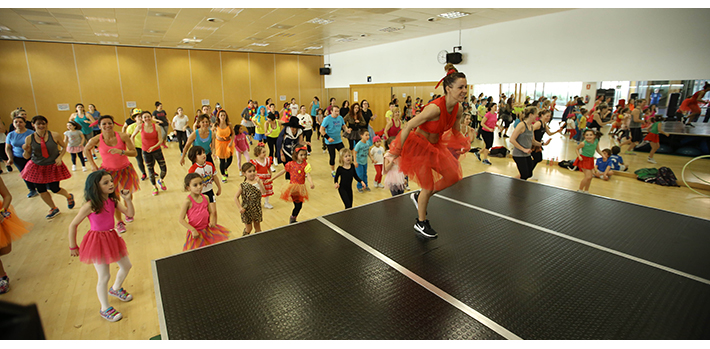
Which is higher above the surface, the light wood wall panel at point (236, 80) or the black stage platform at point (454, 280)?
the light wood wall panel at point (236, 80)

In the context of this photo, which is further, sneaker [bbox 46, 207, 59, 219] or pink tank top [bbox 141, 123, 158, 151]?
pink tank top [bbox 141, 123, 158, 151]

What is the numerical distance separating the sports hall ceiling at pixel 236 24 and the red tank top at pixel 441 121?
569cm

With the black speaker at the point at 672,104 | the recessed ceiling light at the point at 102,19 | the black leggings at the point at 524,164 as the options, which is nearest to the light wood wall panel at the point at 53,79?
the recessed ceiling light at the point at 102,19

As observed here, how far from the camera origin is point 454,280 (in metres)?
2.27

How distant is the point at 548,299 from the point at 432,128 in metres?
1.42

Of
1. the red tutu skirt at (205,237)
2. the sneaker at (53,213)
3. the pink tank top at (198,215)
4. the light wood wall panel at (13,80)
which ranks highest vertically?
the light wood wall panel at (13,80)

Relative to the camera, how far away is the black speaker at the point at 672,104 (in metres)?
6.86

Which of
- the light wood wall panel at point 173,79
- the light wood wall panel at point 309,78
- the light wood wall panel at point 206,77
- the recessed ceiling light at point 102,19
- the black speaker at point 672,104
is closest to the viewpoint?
the black speaker at point 672,104

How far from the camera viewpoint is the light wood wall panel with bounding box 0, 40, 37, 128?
12008 mm

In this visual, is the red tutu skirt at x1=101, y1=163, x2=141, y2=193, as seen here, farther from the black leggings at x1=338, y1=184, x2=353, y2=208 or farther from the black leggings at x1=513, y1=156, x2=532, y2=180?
the black leggings at x1=513, y1=156, x2=532, y2=180

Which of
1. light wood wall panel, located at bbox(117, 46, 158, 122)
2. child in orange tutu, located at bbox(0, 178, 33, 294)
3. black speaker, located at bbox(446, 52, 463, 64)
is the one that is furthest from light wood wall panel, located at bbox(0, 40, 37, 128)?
black speaker, located at bbox(446, 52, 463, 64)

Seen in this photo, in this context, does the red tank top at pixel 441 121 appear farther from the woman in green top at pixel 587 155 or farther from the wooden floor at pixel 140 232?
the woman in green top at pixel 587 155

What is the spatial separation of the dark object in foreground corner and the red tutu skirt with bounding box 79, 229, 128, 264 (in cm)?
253

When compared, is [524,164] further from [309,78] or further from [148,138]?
[309,78]
